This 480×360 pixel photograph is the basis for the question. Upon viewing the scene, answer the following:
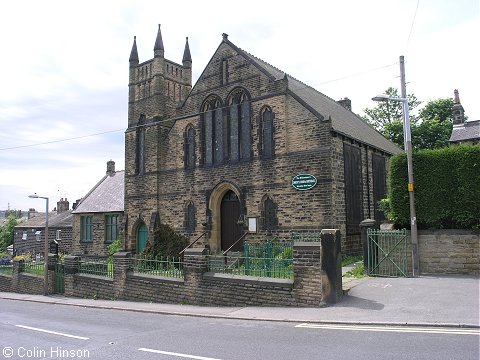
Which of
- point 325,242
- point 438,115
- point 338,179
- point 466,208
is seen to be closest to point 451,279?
point 466,208

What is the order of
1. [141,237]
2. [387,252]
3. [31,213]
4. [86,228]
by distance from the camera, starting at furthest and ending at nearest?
[31,213]
[86,228]
[141,237]
[387,252]

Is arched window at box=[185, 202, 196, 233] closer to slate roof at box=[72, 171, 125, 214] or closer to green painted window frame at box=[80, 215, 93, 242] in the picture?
slate roof at box=[72, 171, 125, 214]

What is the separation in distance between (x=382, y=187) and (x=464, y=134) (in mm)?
10645

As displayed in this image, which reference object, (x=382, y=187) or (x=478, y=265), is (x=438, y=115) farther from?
(x=478, y=265)

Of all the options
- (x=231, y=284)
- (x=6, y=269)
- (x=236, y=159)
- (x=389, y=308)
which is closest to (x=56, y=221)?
(x=6, y=269)

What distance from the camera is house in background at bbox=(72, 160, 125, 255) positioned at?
2997 centimetres

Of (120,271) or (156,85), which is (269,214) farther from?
(156,85)

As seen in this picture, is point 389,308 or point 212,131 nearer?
point 389,308

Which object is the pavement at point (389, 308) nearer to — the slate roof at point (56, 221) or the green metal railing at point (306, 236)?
the green metal railing at point (306, 236)

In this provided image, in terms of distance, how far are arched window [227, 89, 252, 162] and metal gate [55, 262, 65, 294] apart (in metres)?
10.5

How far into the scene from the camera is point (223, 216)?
21.5 metres

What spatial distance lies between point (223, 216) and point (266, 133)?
16.5 ft

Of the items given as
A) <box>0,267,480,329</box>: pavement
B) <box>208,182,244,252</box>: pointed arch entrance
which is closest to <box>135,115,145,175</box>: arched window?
<box>208,182,244,252</box>: pointed arch entrance

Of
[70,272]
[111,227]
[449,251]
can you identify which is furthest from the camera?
[111,227]
